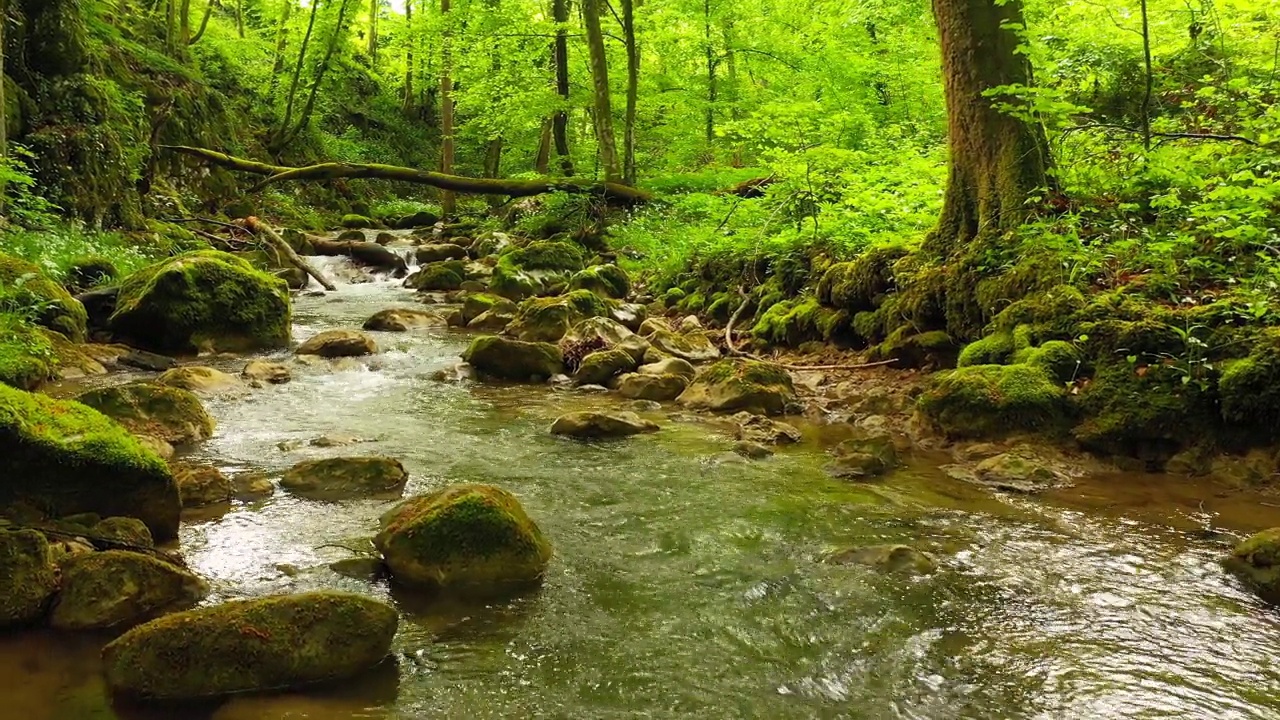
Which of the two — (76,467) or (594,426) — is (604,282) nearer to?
(594,426)

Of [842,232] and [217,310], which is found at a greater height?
[842,232]

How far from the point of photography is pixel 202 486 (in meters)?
4.90

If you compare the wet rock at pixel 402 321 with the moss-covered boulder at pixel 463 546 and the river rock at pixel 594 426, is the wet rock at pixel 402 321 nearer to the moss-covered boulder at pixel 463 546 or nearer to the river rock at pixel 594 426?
the river rock at pixel 594 426

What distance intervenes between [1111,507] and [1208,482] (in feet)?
2.70

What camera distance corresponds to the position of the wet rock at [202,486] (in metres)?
4.82

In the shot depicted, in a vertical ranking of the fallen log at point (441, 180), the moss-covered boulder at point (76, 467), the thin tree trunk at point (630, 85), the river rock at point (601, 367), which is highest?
the thin tree trunk at point (630, 85)

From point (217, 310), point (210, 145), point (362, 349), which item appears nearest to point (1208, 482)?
point (362, 349)

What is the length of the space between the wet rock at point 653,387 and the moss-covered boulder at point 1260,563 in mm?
5187

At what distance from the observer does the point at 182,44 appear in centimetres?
2344

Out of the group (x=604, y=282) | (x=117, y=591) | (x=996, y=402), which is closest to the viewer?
(x=117, y=591)

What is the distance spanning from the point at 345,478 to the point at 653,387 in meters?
3.89

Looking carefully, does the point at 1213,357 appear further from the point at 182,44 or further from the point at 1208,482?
the point at 182,44

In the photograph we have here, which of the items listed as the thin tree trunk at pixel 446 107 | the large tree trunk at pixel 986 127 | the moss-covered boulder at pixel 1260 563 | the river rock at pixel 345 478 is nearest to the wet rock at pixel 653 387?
the large tree trunk at pixel 986 127

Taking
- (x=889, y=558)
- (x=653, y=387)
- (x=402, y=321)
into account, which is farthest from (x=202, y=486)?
(x=402, y=321)
